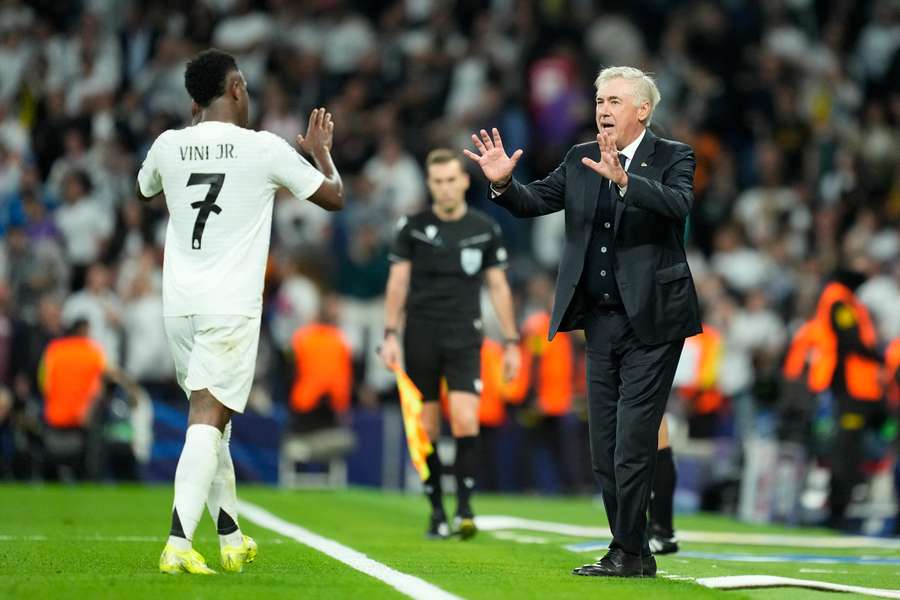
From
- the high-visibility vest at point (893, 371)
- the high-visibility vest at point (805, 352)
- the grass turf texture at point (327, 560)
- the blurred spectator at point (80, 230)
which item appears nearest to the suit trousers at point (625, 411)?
the grass turf texture at point (327, 560)

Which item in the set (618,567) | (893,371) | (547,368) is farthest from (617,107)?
(547,368)

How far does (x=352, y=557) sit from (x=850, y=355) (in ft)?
21.2

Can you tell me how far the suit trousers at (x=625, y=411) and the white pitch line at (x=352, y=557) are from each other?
3.56 feet

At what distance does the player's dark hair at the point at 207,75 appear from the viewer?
7.38 metres

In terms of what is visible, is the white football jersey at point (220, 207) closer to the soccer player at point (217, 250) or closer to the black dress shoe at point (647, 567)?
the soccer player at point (217, 250)

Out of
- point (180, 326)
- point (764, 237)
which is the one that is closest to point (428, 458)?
point (180, 326)

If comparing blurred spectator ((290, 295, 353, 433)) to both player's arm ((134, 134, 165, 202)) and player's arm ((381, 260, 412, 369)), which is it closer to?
player's arm ((381, 260, 412, 369))

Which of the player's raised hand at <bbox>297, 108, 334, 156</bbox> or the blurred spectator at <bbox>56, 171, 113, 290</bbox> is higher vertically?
the blurred spectator at <bbox>56, 171, 113, 290</bbox>

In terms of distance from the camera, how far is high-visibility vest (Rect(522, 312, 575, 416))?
18625 mm

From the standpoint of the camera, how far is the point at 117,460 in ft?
57.3

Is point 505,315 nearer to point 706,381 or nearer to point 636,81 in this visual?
point 636,81

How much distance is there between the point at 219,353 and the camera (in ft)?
23.6

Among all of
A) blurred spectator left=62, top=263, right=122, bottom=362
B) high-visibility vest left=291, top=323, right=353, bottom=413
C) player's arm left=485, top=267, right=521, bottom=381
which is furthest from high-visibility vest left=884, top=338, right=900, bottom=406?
blurred spectator left=62, top=263, right=122, bottom=362

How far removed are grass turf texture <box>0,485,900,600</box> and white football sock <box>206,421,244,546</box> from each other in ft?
0.61
